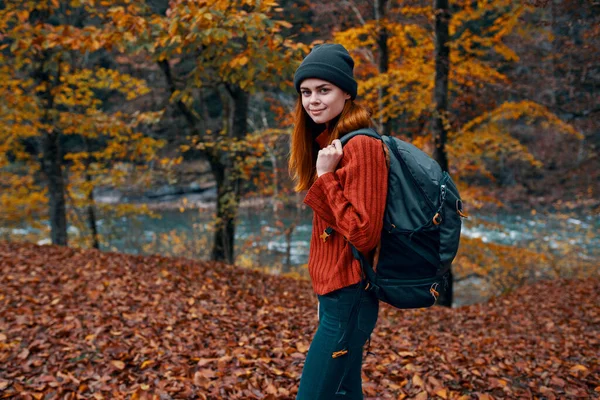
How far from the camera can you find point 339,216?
68.0 inches

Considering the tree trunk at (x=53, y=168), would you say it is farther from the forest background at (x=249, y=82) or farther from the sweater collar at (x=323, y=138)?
the sweater collar at (x=323, y=138)

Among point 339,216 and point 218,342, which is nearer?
point 339,216

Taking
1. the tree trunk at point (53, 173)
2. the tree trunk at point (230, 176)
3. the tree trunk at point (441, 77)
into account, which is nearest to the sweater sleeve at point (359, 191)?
the tree trunk at point (441, 77)

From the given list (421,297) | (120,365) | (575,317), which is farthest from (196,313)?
(575,317)

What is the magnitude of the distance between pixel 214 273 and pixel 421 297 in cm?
602

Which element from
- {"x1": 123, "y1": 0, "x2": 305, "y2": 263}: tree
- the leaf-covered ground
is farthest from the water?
{"x1": 123, "y1": 0, "x2": 305, "y2": 263}: tree

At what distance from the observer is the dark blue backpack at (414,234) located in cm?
175

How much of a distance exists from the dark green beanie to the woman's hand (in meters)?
0.28

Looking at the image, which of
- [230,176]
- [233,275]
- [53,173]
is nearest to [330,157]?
[233,275]

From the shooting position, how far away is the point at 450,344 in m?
4.96

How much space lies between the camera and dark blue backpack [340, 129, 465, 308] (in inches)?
68.8

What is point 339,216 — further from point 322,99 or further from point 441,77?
point 441,77

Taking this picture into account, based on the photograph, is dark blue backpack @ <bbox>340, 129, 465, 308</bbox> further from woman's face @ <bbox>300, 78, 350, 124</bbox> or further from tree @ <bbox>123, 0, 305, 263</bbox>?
tree @ <bbox>123, 0, 305, 263</bbox>

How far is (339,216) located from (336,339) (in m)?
0.55
